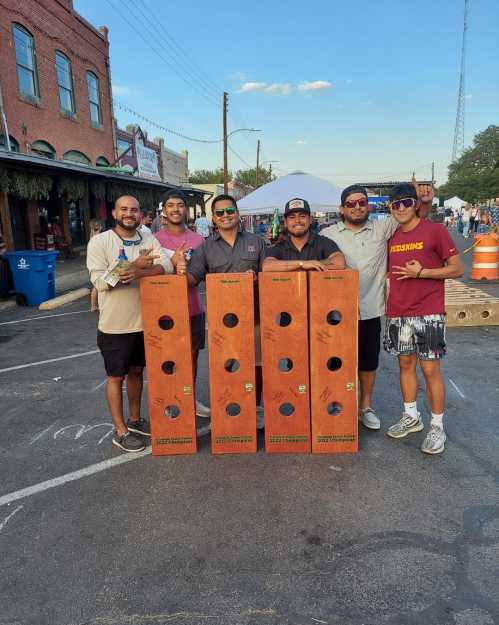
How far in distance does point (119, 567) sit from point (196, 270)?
2.07m

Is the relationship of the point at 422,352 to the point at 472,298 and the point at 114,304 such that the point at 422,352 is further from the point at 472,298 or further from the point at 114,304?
the point at 472,298

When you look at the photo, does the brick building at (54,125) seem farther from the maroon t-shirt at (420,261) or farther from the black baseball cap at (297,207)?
the maroon t-shirt at (420,261)

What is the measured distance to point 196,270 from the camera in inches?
143

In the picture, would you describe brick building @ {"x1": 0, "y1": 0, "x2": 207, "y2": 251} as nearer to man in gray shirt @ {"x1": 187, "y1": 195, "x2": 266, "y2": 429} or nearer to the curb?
the curb

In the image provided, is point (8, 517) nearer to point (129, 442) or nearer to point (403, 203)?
point (129, 442)

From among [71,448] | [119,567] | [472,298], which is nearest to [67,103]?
[472,298]

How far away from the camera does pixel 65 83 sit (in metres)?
18.1

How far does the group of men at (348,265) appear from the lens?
3.34m

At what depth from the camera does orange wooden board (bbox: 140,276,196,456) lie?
3.40m

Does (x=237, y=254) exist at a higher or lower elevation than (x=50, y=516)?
higher

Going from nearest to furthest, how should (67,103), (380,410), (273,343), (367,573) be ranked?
(367,573), (273,343), (380,410), (67,103)

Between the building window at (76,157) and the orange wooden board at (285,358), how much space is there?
16.9 meters

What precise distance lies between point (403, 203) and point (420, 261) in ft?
1.42

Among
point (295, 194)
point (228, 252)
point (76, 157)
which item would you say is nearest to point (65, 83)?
point (76, 157)
